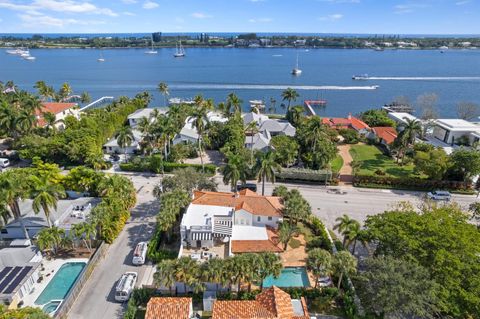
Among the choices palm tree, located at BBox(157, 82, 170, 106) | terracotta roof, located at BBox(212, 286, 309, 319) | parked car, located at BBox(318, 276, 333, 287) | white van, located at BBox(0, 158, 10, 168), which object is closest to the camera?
terracotta roof, located at BBox(212, 286, 309, 319)

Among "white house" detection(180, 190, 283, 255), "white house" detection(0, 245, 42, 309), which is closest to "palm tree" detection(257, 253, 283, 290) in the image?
"white house" detection(180, 190, 283, 255)

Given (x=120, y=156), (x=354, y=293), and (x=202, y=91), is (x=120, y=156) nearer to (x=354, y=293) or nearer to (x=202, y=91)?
(x=354, y=293)

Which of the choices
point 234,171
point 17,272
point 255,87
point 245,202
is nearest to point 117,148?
point 234,171

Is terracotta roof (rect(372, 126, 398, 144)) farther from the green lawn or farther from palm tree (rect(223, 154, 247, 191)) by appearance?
palm tree (rect(223, 154, 247, 191))

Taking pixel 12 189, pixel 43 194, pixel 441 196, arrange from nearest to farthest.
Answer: pixel 12 189 → pixel 43 194 → pixel 441 196

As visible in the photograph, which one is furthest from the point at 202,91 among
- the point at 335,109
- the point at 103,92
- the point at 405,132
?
the point at 405,132

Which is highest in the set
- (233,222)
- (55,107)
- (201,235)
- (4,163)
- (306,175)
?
(55,107)

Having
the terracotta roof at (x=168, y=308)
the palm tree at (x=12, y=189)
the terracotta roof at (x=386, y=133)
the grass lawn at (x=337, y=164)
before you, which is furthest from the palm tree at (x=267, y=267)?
the terracotta roof at (x=386, y=133)

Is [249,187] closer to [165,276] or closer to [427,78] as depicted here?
[165,276]
